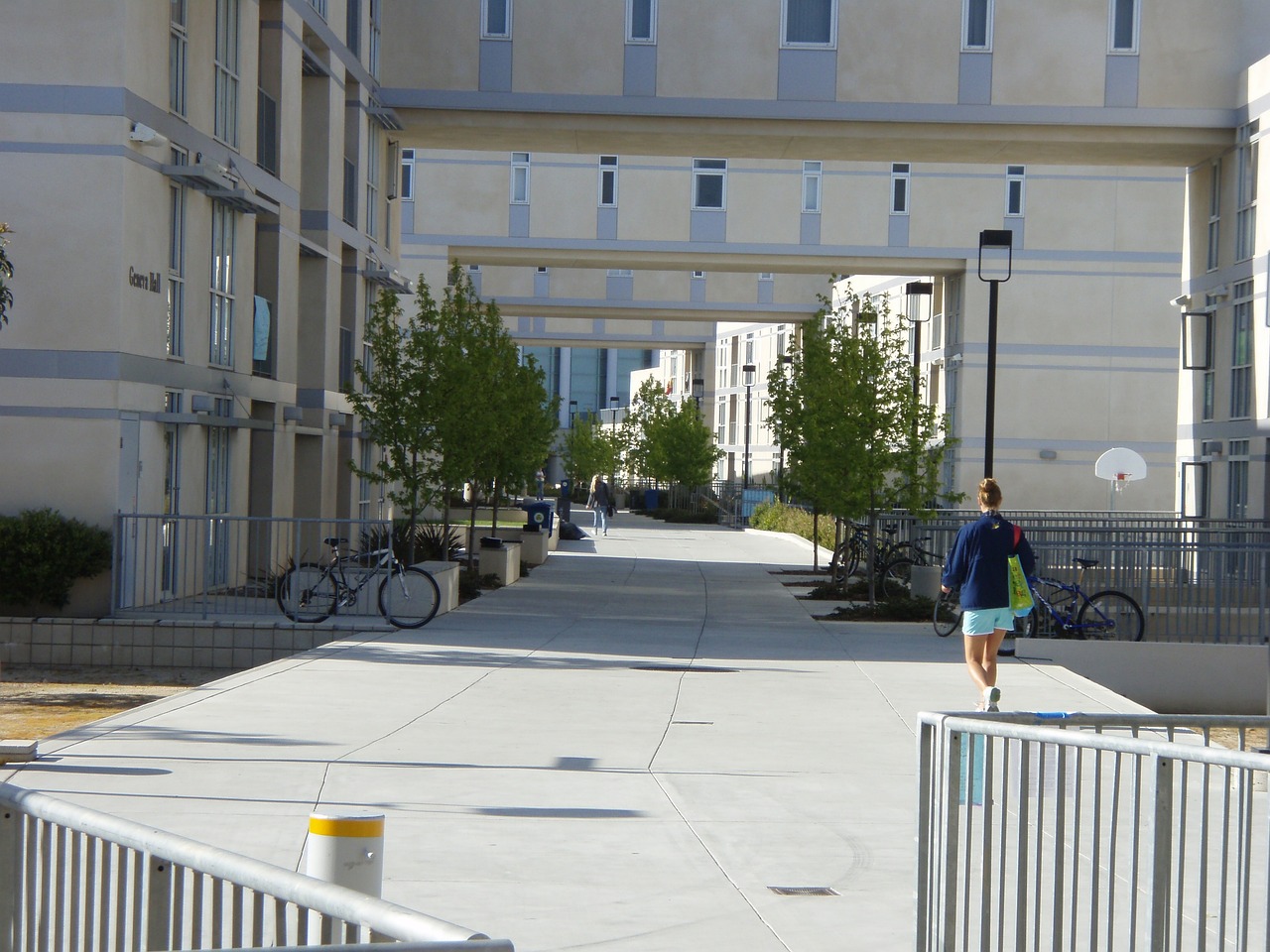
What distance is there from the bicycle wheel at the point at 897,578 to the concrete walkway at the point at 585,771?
5.72m

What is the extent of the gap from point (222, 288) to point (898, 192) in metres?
25.0

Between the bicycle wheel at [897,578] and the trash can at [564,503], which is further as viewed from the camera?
the trash can at [564,503]

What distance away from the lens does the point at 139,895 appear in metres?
3.73

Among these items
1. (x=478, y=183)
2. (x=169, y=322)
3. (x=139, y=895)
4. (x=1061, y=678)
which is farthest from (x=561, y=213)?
(x=139, y=895)

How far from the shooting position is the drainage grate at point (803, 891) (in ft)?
23.4

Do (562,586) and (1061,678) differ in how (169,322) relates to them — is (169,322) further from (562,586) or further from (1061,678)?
(1061,678)

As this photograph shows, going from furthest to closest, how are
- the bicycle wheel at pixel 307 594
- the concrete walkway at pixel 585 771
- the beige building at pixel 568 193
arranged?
the beige building at pixel 568 193
the bicycle wheel at pixel 307 594
the concrete walkway at pixel 585 771

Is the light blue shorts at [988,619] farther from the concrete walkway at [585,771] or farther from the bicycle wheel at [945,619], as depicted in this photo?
the bicycle wheel at [945,619]

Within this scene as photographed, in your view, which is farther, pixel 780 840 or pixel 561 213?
pixel 561 213

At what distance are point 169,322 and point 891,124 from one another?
13.0 m

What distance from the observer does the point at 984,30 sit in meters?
26.9

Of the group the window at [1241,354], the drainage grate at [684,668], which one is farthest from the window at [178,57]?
the window at [1241,354]

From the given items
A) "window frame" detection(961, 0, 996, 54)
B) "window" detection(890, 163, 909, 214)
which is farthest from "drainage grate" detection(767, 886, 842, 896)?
"window" detection(890, 163, 909, 214)

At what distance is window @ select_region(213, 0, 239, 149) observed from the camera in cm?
2162
